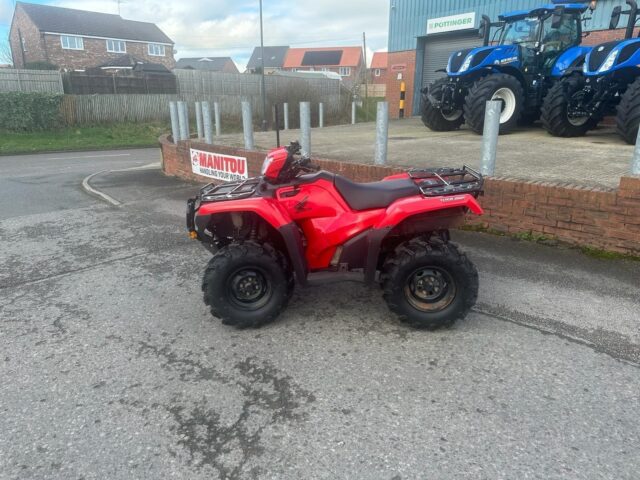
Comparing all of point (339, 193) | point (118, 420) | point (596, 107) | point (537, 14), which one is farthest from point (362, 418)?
point (537, 14)

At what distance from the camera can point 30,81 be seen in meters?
23.0

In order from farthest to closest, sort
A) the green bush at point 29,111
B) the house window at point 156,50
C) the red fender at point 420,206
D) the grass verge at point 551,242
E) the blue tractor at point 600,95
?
the house window at point 156,50 < the green bush at point 29,111 < the blue tractor at point 600,95 < the grass verge at point 551,242 < the red fender at point 420,206

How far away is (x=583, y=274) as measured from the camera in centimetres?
434

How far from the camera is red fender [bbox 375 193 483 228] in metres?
3.32

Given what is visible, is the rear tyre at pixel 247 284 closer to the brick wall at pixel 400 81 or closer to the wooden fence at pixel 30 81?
the brick wall at pixel 400 81

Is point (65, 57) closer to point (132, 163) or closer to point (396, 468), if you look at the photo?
point (132, 163)

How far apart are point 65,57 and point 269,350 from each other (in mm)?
50762

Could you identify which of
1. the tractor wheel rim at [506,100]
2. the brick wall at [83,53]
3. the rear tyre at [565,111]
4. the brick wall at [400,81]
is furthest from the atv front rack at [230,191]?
→ the brick wall at [83,53]

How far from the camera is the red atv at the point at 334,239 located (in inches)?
132

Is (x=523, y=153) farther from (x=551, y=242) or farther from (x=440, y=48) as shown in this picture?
(x=440, y=48)

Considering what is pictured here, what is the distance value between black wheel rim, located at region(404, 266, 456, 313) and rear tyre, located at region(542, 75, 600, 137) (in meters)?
7.33

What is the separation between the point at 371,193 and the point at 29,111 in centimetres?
2328

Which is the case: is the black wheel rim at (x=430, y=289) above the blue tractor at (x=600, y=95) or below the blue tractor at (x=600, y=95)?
below

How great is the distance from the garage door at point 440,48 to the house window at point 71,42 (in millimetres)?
39141
